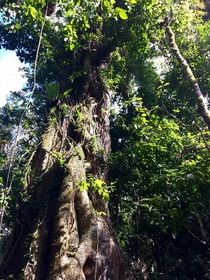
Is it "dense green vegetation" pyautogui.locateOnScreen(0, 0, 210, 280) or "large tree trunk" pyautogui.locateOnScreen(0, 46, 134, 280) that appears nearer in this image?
"large tree trunk" pyautogui.locateOnScreen(0, 46, 134, 280)

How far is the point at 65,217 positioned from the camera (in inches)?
178

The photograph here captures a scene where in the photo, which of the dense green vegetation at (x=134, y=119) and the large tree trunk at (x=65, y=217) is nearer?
the large tree trunk at (x=65, y=217)

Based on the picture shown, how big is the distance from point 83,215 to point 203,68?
22.3ft

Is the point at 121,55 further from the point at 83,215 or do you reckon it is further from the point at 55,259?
the point at 55,259

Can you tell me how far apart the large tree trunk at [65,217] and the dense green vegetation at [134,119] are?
141 millimetres

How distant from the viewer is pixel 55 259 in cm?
407

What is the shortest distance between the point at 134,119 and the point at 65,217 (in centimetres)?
220

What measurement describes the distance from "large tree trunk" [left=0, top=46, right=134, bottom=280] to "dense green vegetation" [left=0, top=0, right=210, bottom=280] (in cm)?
14

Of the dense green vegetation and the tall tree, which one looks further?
the dense green vegetation

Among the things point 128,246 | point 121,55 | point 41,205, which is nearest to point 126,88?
point 121,55

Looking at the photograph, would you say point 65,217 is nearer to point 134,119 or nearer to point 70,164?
point 70,164

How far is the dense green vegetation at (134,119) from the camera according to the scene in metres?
4.61

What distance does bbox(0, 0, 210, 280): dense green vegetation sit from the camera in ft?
15.1

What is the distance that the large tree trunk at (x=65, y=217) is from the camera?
4117mm
